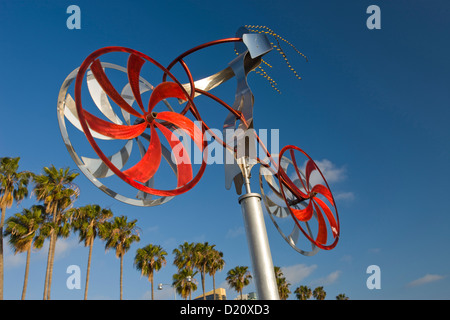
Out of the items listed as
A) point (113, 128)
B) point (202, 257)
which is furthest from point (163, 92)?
point (202, 257)

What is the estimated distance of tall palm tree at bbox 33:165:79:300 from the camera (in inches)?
1067

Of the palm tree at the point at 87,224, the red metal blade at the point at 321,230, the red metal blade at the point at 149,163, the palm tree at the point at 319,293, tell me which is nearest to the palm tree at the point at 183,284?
the palm tree at the point at 87,224

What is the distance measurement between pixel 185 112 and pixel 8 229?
21500mm

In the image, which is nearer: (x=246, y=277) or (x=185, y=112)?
(x=185, y=112)

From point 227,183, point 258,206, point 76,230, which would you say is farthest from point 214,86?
point 76,230

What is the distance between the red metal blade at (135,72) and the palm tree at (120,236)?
25.7 meters

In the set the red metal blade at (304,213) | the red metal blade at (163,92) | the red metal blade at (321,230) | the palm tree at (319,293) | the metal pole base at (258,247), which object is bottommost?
the metal pole base at (258,247)

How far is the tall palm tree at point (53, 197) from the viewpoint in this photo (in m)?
27.1

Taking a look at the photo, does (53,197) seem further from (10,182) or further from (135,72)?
(135,72)

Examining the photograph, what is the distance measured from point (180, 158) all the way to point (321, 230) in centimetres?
786

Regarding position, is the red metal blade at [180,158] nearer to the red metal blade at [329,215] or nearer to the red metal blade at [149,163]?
the red metal blade at [149,163]
